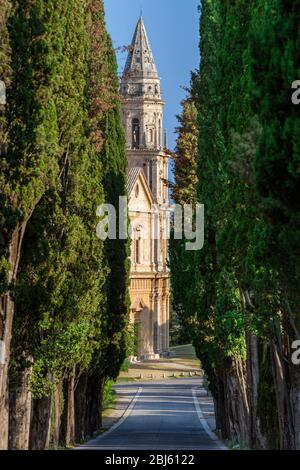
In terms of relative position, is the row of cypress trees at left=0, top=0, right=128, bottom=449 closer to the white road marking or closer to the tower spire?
the white road marking

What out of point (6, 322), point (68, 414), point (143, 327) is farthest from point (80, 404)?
point (143, 327)

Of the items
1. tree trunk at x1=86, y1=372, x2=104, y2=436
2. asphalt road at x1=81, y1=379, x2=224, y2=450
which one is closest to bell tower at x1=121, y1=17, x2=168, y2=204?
asphalt road at x1=81, y1=379, x2=224, y2=450

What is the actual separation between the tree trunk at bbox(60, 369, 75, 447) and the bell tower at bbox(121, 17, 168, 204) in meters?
70.4

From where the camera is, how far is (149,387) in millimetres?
76375

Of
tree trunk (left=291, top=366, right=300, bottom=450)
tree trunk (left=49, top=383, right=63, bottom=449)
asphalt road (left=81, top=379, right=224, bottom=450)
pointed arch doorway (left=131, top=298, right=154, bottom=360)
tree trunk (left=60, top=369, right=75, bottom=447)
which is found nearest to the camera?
tree trunk (left=291, top=366, right=300, bottom=450)

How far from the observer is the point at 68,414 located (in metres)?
36.8

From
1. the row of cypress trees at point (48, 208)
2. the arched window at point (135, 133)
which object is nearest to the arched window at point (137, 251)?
the arched window at point (135, 133)

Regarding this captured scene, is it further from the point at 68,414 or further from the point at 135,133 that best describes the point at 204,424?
the point at 135,133

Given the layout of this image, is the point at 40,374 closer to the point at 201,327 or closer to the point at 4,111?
the point at 4,111

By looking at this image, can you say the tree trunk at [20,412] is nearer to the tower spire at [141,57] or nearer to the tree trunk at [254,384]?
the tree trunk at [254,384]

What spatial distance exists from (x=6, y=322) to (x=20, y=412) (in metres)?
4.18

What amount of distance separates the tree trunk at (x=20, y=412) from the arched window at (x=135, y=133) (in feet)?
266

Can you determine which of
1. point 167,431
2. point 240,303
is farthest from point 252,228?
point 167,431

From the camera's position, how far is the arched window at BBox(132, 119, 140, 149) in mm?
108375
